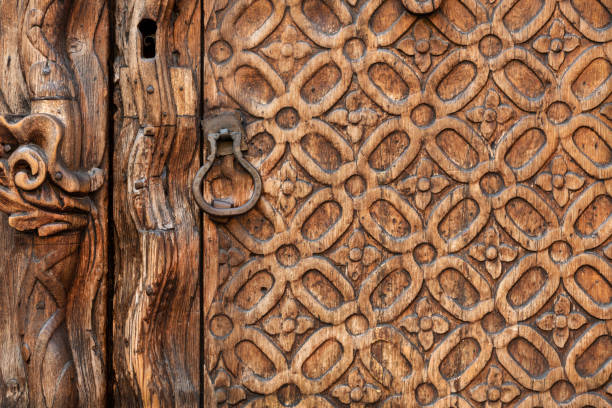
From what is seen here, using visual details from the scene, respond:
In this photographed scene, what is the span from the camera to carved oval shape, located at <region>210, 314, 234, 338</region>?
1226 mm

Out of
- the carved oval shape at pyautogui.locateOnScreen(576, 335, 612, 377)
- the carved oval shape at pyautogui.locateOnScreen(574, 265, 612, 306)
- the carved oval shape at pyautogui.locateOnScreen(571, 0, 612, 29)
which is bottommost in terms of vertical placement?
the carved oval shape at pyautogui.locateOnScreen(576, 335, 612, 377)

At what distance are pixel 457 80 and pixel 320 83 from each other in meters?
0.25

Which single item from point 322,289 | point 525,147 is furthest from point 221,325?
point 525,147

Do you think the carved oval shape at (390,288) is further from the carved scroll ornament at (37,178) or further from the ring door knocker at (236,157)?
the carved scroll ornament at (37,178)

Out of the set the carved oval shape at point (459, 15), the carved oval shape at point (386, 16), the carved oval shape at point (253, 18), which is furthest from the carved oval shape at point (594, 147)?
the carved oval shape at point (253, 18)

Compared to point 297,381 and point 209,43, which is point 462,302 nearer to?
point 297,381

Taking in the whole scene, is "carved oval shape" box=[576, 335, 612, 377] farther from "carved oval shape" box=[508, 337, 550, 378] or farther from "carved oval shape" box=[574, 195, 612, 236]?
"carved oval shape" box=[574, 195, 612, 236]

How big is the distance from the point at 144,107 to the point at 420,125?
499mm

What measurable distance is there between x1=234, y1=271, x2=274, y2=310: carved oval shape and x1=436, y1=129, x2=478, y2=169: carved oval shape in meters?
0.40

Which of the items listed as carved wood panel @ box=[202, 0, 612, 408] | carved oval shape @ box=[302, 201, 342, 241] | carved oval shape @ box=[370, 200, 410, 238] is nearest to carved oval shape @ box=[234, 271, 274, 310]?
carved wood panel @ box=[202, 0, 612, 408]

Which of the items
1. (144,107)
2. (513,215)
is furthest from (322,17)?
(513,215)

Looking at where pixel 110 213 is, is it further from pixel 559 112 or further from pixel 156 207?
pixel 559 112

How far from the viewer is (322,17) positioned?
4.03ft

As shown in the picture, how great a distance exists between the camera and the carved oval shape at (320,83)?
123cm
